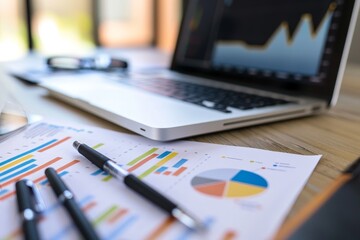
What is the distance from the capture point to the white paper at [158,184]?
27 cm

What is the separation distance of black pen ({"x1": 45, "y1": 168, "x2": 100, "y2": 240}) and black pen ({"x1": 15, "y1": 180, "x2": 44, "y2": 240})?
2 cm

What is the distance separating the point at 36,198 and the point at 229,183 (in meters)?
0.17

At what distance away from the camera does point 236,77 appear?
2.48 feet

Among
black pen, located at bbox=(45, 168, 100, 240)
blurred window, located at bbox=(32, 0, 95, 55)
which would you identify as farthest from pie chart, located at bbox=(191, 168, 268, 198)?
blurred window, located at bbox=(32, 0, 95, 55)

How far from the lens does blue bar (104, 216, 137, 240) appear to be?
0.85 feet

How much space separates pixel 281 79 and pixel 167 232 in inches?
18.9

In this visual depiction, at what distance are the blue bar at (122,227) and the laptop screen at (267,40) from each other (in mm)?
443

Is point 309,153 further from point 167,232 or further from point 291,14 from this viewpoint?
point 291,14

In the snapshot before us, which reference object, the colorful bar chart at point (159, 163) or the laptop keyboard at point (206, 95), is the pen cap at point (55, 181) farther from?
the laptop keyboard at point (206, 95)

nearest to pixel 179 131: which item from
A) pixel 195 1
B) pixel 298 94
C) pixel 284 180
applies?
pixel 284 180

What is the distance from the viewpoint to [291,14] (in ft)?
2.27

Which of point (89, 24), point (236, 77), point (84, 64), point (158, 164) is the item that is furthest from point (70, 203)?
point (89, 24)

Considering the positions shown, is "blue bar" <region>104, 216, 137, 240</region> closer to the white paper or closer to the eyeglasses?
the white paper

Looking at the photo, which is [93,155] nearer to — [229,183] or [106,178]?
[106,178]
